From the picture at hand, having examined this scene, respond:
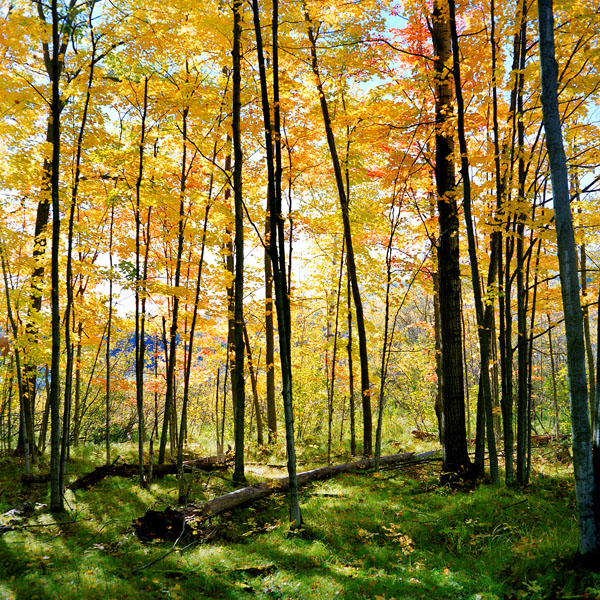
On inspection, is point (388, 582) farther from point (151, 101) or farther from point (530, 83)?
point (151, 101)

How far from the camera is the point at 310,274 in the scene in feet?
40.4

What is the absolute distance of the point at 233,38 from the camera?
6.84 meters

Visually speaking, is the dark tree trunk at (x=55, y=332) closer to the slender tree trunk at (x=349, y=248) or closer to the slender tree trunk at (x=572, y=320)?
the slender tree trunk at (x=349, y=248)

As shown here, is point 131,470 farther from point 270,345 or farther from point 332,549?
point 332,549

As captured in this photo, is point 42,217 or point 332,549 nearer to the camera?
point 332,549

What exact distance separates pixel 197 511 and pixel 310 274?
7.88m

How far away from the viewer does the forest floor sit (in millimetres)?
3537

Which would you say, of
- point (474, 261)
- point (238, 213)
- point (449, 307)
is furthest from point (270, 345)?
point (474, 261)

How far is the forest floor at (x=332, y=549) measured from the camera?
3537 mm

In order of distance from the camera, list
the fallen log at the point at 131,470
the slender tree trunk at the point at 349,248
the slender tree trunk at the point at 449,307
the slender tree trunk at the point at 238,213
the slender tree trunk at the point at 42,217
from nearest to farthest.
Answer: the slender tree trunk at the point at 42,217
the slender tree trunk at the point at 238,213
the slender tree trunk at the point at 449,307
the fallen log at the point at 131,470
the slender tree trunk at the point at 349,248

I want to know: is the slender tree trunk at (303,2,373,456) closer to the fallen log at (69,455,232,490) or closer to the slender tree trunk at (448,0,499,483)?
the slender tree trunk at (448,0,499,483)

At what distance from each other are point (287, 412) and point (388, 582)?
2.05 m

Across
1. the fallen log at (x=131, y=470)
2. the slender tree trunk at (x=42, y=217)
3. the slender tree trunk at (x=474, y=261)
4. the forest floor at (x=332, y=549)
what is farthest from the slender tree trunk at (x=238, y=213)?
the slender tree trunk at (x=474, y=261)

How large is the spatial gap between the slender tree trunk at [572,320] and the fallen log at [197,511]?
4.31 meters
